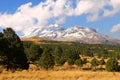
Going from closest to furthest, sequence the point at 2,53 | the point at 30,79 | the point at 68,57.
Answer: the point at 30,79
the point at 2,53
the point at 68,57

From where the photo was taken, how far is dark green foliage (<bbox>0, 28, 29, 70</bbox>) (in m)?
60.6

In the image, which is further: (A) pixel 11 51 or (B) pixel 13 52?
(B) pixel 13 52

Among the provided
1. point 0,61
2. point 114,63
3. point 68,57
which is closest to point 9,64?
point 0,61

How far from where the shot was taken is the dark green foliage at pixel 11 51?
199 feet

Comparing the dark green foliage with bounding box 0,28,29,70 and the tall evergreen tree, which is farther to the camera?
the tall evergreen tree

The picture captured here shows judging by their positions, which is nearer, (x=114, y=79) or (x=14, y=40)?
(x=114, y=79)

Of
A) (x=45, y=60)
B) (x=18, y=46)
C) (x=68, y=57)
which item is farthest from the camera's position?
(x=68, y=57)

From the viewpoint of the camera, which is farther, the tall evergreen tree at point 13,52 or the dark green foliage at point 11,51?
the tall evergreen tree at point 13,52

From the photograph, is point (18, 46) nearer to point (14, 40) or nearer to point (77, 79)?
point (14, 40)

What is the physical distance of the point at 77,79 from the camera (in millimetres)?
21484

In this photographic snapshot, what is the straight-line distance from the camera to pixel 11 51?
6253cm

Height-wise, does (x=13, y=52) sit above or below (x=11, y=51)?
below

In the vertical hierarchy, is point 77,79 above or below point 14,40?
below

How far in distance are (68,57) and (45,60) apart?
135 feet
